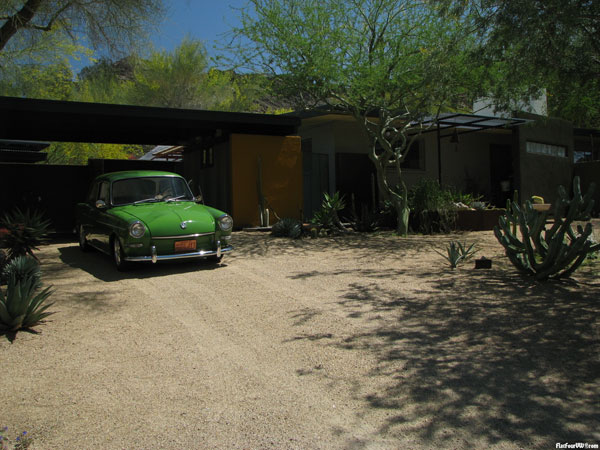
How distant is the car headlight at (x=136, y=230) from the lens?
7457 millimetres

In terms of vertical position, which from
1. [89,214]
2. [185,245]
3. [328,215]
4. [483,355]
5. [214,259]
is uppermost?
[89,214]

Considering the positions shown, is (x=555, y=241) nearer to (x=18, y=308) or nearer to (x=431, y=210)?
(x=18, y=308)

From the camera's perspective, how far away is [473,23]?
8680 millimetres

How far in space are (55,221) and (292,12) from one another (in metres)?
9.49

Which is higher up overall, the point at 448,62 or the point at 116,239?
the point at 448,62

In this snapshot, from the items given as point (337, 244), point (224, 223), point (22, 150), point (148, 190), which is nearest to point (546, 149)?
point (337, 244)

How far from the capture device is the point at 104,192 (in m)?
9.15

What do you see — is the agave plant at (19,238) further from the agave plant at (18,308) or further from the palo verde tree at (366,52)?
the palo verde tree at (366,52)

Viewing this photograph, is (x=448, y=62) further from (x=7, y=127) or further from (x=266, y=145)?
(x=7, y=127)

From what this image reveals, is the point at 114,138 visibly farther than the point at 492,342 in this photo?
Yes

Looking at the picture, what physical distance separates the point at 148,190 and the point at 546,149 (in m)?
15.8

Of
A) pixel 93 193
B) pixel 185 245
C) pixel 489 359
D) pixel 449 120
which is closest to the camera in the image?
pixel 489 359

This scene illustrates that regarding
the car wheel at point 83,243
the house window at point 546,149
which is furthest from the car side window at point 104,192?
the house window at point 546,149

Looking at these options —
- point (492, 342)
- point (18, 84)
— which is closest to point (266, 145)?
point (18, 84)
